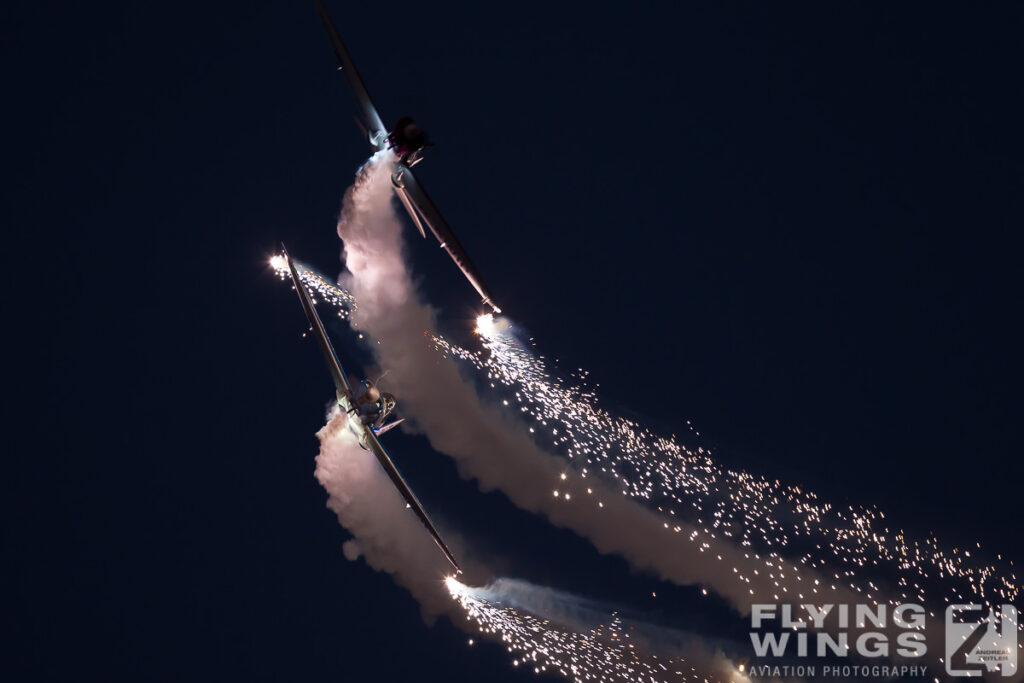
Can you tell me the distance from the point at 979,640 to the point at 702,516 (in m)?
10.1

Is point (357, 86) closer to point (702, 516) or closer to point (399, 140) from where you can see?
point (399, 140)

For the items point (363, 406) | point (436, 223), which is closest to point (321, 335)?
point (363, 406)

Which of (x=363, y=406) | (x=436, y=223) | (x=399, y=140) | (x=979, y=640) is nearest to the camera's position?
(x=399, y=140)

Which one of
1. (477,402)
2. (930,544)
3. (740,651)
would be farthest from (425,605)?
(930,544)

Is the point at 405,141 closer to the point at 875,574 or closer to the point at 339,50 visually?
the point at 339,50

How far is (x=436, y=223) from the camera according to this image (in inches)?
952

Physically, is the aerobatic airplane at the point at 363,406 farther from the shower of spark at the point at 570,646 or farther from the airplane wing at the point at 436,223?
the shower of spark at the point at 570,646

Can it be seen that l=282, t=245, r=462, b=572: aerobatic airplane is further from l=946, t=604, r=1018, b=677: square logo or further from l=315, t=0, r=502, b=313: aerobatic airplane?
l=946, t=604, r=1018, b=677: square logo

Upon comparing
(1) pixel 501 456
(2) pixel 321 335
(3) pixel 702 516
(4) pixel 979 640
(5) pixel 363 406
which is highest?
(2) pixel 321 335

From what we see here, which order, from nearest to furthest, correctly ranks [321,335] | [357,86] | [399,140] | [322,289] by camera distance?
1. [399,140]
2. [357,86]
3. [321,335]
4. [322,289]

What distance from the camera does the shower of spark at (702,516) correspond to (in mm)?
27625

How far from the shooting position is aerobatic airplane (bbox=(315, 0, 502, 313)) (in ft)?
72.2

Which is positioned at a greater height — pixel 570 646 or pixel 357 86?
pixel 357 86

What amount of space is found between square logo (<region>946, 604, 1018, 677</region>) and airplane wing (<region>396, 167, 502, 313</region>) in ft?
61.1
